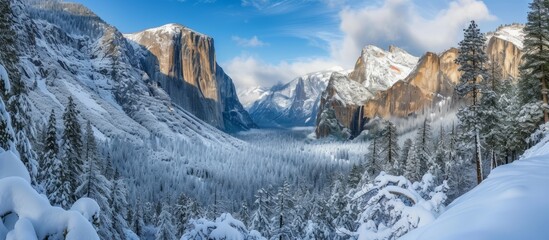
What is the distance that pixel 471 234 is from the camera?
4.01m

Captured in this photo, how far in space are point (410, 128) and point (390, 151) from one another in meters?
155

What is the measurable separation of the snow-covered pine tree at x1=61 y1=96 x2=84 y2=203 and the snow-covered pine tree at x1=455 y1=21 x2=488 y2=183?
21.9m

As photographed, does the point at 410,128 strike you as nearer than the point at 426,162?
No

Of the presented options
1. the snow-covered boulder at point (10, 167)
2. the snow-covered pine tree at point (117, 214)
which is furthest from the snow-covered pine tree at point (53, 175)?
the snow-covered boulder at point (10, 167)

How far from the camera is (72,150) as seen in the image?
2102 cm

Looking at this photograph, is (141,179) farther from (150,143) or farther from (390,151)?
(390,151)

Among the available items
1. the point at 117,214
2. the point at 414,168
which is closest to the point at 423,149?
the point at 414,168

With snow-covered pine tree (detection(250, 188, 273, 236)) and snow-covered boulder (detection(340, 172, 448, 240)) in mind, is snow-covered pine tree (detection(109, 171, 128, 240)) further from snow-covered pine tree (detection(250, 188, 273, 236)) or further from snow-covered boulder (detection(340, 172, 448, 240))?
snow-covered boulder (detection(340, 172, 448, 240))

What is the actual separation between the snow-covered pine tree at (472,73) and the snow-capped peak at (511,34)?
16820 cm

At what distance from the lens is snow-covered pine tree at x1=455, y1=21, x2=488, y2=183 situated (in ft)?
71.6

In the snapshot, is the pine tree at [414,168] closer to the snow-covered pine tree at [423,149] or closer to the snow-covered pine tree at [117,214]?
the snow-covered pine tree at [423,149]

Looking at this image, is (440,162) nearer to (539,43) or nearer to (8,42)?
(539,43)

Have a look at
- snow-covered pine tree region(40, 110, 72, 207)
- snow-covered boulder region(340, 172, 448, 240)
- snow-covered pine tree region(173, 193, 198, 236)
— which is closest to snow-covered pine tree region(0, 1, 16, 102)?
snow-covered boulder region(340, 172, 448, 240)

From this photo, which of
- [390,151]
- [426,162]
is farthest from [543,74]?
[426,162]
